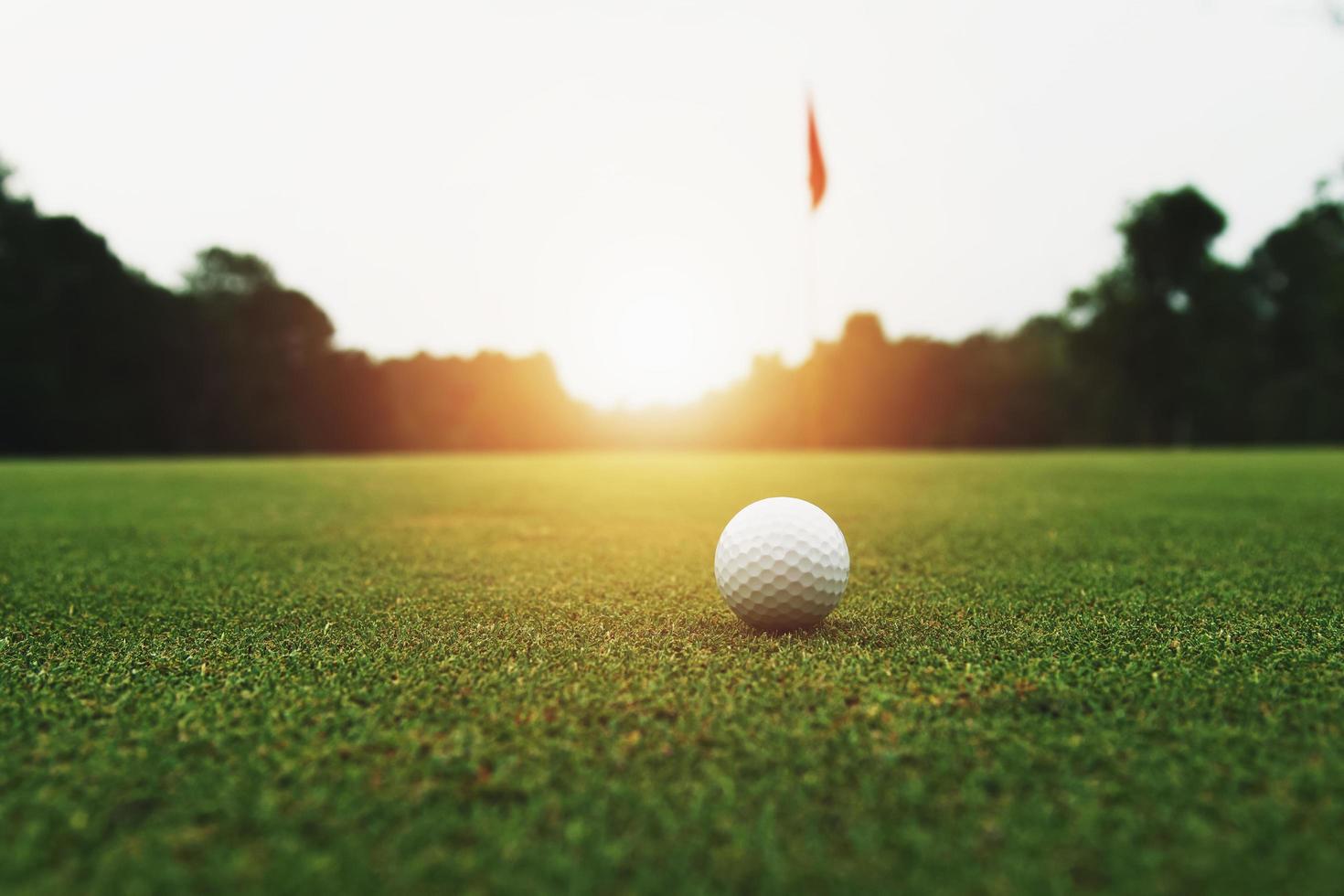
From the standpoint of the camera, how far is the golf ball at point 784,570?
2502 millimetres

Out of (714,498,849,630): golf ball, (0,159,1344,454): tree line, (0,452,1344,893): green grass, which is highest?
(0,159,1344,454): tree line

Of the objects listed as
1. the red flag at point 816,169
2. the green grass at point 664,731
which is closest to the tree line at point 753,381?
the red flag at point 816,169

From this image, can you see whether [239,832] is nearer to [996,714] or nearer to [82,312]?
[996,714]

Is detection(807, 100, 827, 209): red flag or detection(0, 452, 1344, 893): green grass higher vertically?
detection(807, 100, 827, 209): red flag

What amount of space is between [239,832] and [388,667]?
792mm

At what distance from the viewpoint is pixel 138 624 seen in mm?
2666

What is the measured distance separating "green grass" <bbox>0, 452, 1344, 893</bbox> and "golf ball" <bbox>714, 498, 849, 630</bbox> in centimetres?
10

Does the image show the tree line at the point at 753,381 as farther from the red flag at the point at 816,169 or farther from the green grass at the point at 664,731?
the green grass at the point at 664,731

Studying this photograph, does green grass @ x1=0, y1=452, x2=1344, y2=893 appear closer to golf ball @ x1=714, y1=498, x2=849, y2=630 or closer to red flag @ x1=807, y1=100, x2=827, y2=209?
golf ball @ x1=714, y1=498, x2=849, y2=630

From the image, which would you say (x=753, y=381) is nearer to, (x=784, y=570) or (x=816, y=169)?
(x=816, y=169)

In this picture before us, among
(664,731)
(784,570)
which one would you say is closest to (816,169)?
(784,570)

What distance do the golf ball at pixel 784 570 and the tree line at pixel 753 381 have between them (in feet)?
81.8

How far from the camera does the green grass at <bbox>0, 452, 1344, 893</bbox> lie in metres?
1.24

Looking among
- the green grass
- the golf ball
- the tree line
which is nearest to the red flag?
the green grass
